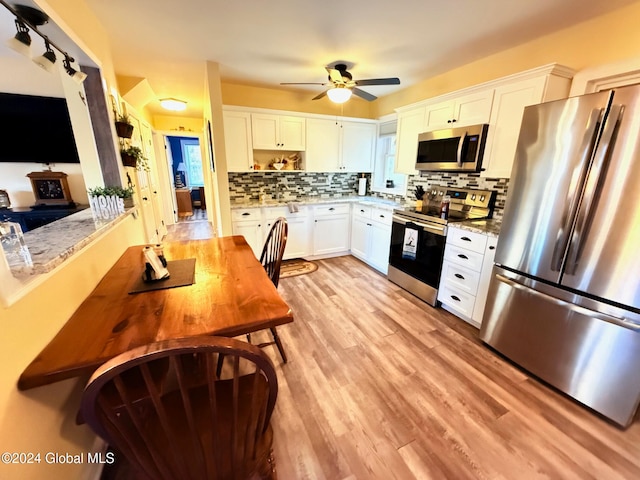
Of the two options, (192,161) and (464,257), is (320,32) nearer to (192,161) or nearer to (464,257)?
(464,257)

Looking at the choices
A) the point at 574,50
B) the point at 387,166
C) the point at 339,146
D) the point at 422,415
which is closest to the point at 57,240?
the point at 422,415

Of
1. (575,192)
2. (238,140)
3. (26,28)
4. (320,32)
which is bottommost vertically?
(575,192)

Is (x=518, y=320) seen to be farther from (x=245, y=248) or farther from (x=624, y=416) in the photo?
(x=245, y=248)

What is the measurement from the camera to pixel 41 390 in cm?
88

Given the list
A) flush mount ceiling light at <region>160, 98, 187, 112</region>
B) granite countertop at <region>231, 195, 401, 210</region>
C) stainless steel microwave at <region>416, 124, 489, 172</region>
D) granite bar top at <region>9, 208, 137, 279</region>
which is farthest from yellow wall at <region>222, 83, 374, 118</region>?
granite bar top at <region>9, 208, 137, 279</region>

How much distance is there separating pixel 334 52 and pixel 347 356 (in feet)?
9.07

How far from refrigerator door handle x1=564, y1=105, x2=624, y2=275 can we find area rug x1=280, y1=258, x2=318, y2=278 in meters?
2.62

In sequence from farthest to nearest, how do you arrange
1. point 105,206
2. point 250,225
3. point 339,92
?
point 250,225 → point 339,92 → point 105,206

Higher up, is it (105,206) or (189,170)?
(189,170)

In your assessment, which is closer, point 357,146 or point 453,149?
point 453,149

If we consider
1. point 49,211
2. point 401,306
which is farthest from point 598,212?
point 49,211

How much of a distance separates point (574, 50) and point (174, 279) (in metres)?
3.29

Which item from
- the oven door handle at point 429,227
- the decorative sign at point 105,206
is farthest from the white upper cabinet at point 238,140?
the oven door handle at point 429,227

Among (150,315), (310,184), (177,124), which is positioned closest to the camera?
(150,315)
